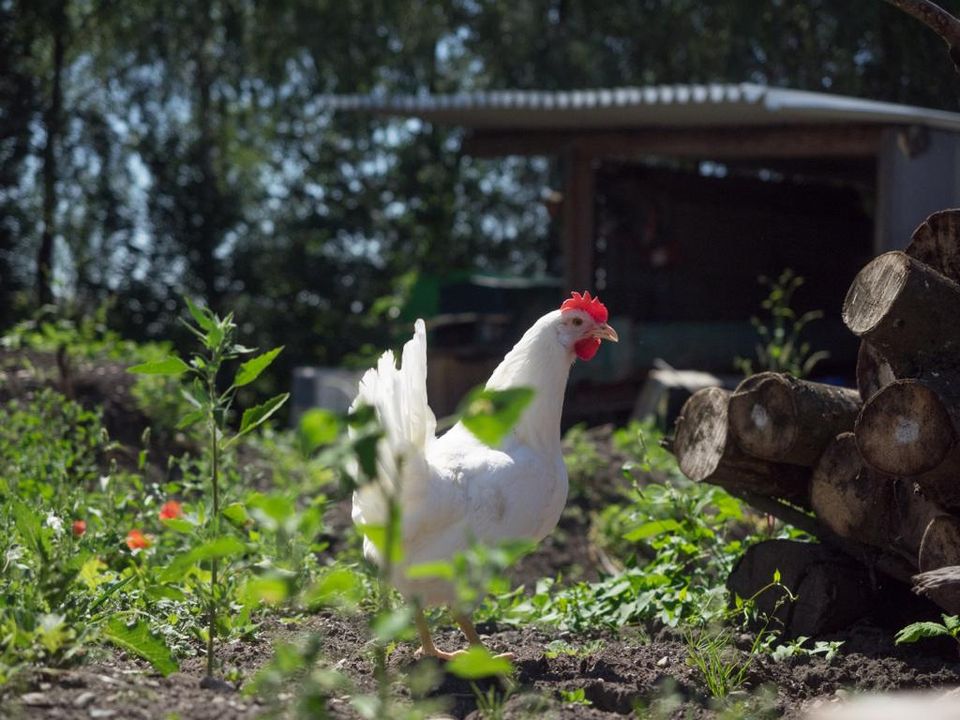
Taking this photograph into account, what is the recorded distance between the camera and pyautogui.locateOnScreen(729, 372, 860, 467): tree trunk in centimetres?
383

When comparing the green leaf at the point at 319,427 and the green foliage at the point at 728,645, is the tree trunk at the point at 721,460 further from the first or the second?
the green leaf at the point at 319,427

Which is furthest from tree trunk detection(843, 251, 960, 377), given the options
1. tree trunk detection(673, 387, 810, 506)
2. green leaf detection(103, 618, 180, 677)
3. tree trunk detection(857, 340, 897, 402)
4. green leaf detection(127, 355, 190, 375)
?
green leaf detection(103, 618, 180, 677)

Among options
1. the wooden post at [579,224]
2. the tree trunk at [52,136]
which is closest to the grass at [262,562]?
the wooden post at [579,224]

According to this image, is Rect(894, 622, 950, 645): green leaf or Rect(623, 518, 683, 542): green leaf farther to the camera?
Rect(623, 518, 683, 542): green leaf

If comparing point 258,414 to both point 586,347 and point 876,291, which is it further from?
point 876,291

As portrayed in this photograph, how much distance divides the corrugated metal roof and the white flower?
535 centimetres

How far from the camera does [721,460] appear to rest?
4008mm

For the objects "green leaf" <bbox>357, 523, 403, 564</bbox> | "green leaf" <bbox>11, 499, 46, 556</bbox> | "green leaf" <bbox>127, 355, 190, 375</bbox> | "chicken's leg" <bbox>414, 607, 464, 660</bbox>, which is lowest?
"chicken's leg" <bbox>414, 607, 464, 660</bbox>

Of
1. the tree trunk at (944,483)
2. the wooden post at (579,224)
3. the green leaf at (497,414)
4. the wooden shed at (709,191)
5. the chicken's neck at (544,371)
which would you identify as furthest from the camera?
the wooden post at (579,224)

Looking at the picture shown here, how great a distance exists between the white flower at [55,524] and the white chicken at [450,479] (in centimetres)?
96

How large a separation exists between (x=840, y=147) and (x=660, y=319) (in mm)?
3923

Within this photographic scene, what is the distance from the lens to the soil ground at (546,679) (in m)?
2.54

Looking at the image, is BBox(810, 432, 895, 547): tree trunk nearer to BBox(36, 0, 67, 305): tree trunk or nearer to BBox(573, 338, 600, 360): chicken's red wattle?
BBox(573, 338, 600, 360): chicken's red wattle

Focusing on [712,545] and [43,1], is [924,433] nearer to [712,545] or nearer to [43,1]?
[712,545]
